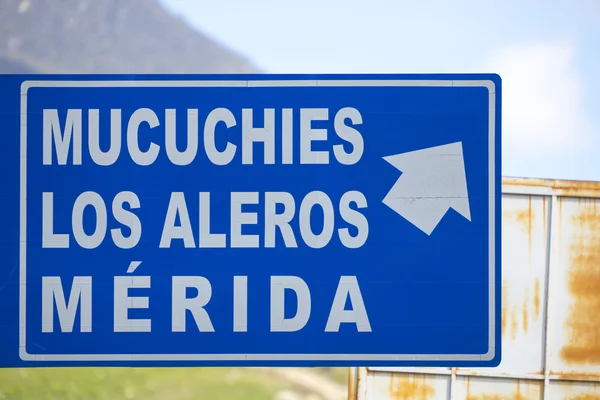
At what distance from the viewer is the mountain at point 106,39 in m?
95.7

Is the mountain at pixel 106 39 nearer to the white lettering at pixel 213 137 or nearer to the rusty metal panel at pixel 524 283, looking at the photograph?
the rusty metal panel at pixel 524 283

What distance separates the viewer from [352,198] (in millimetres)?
3525

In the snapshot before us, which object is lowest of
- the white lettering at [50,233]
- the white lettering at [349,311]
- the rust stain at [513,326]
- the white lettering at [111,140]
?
the rust stain at [513,326]

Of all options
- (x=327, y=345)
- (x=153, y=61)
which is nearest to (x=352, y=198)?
(x=327, y=345)

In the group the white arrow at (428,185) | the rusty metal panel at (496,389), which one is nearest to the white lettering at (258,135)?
the white arrow at (428,185)

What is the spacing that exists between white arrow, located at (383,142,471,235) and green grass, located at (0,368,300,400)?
68.4 ft

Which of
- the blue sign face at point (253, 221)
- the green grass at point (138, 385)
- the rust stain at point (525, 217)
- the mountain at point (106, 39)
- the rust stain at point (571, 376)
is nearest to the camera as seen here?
the blue sign face at point (253, 221)

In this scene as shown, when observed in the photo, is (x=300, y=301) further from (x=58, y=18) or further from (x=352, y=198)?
(x=58, y=18)

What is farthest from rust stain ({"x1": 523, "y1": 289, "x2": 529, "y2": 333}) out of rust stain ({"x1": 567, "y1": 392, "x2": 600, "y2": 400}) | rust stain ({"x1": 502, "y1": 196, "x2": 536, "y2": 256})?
rust stain ({"x1": 567, "y1": 392, "x2": 600, "y2": 400})

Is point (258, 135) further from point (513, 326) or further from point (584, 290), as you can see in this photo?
point (584, 290)

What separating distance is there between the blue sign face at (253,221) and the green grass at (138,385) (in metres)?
20.5

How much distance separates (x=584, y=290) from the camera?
6105 millimetres

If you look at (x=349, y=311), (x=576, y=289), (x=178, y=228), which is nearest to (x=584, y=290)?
(x=576, y=289)

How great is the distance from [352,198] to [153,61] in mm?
107256
